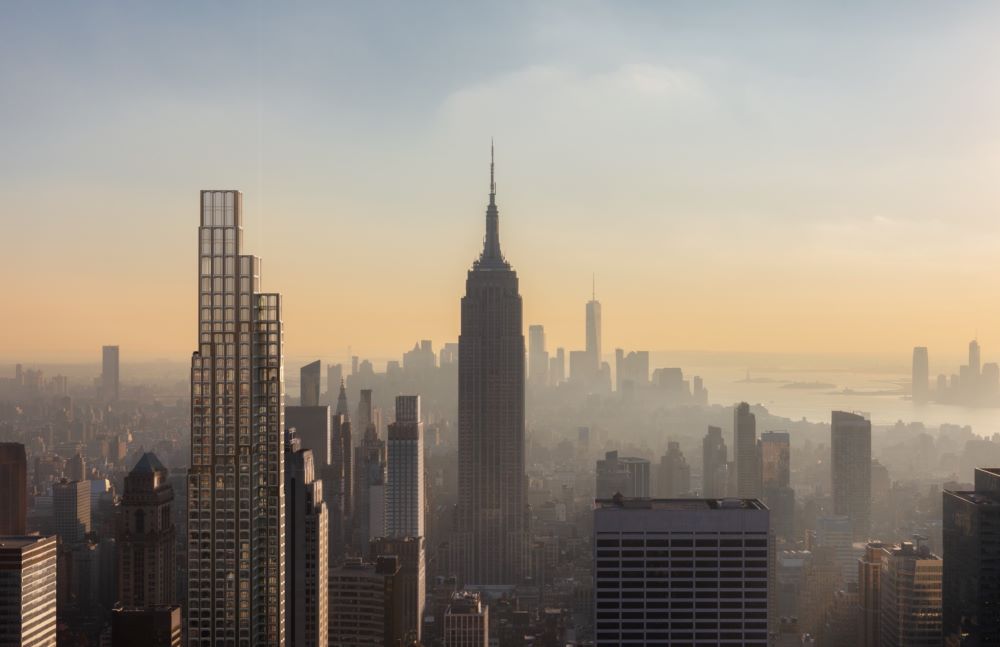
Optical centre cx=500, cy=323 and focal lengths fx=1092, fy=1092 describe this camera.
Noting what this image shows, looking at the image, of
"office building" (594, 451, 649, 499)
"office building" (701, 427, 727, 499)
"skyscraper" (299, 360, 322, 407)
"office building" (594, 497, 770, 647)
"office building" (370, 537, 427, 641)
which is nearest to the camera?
"office building" (594, 497, 770, 647)

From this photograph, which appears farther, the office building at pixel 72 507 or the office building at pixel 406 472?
the office building at pixel 406 472

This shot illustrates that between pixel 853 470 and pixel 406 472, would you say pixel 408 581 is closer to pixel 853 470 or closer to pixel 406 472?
pixel 406 472

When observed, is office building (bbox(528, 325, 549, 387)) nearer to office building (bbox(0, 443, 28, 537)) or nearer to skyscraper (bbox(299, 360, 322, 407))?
skyscraper (bbox(299, 360, 322, 407))

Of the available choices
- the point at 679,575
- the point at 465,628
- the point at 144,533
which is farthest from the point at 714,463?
the point at 679,575

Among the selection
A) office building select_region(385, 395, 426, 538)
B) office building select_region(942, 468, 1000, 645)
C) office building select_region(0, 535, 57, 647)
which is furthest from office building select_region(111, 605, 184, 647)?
office building select_region(385, 395, 426, 538)

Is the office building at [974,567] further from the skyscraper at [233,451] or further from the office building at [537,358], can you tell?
the office building at [537,358]

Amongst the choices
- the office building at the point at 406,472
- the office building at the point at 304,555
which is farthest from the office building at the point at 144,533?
the office building at the point at 406,472
